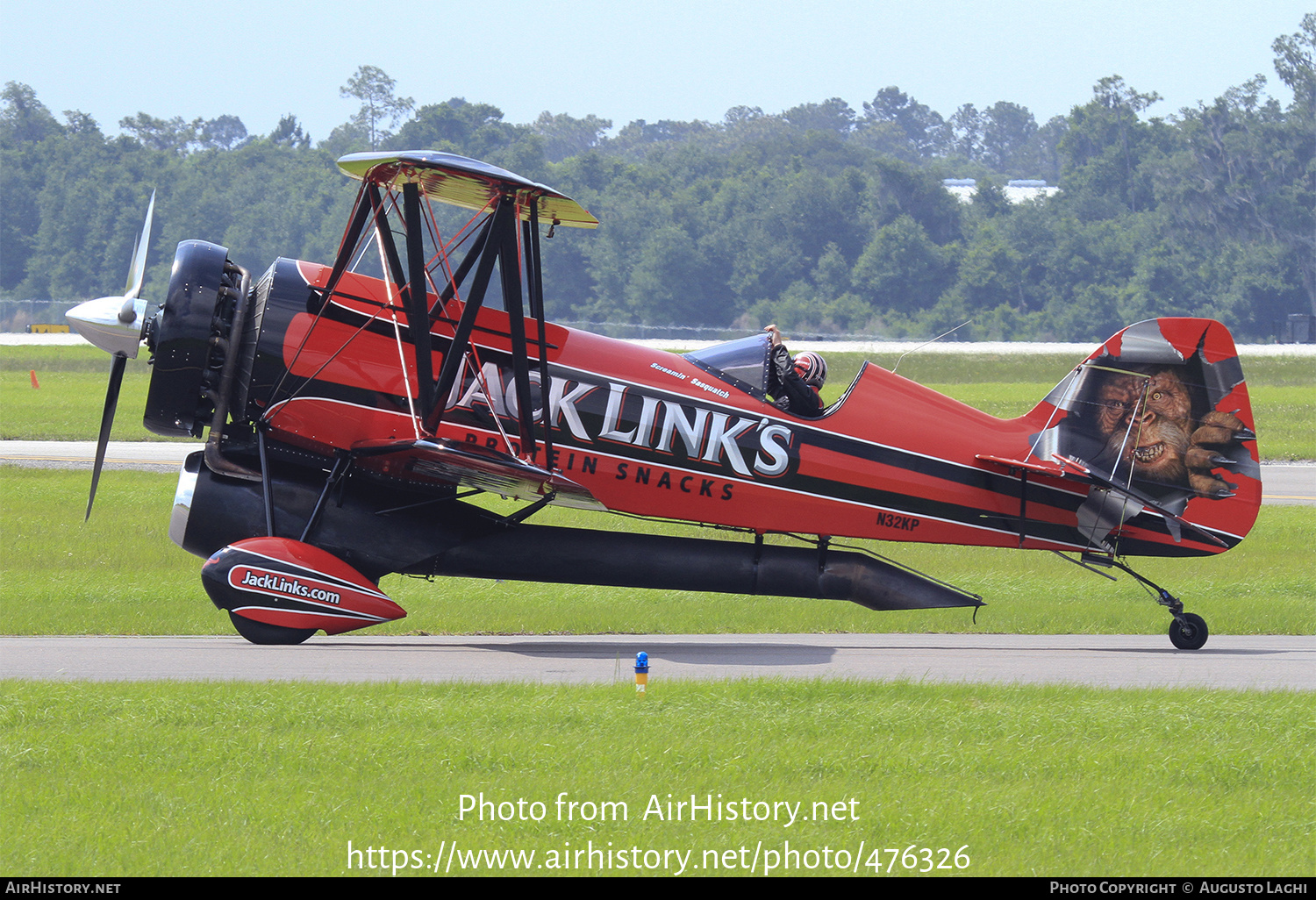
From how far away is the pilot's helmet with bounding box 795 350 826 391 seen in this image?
1188cm

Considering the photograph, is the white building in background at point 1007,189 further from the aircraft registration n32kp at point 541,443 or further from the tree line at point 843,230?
the aircraft registration n32kp at point 541,443

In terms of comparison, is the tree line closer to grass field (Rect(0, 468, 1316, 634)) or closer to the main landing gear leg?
grass field (Rect(0, 468, 1316, 634))

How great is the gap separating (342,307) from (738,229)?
8838 centimetres

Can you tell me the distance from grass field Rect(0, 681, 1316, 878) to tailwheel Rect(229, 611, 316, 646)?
64.2 inches

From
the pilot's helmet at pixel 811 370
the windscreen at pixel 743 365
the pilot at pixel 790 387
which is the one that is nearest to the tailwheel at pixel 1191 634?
the pilot at pixel 790 387

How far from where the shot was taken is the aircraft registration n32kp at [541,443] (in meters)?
10.5

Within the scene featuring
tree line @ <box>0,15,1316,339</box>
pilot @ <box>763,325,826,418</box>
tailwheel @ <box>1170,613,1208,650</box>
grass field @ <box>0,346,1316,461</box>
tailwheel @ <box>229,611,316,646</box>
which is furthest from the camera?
tree line @ <box>0,15,1316,339</box>

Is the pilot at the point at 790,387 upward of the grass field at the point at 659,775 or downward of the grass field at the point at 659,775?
upward

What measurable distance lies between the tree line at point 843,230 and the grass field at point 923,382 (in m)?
27.7

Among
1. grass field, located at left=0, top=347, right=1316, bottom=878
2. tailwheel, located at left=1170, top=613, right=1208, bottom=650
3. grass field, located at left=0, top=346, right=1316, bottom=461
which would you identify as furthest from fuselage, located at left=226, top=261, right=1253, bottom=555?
grass field, located at left=0, top=346, right=1316, bottom=461

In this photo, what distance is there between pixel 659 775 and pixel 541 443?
4708 mm

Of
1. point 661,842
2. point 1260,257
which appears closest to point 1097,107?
point 1260,257

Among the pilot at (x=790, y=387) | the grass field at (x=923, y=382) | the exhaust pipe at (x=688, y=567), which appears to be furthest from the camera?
the grass field at (x=923, y=382)

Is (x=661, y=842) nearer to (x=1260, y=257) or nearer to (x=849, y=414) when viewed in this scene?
(x=849, y=414)
